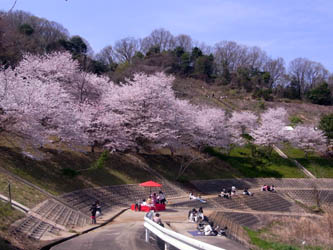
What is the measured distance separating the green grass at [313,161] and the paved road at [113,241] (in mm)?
38301

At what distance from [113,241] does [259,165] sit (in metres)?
35.7

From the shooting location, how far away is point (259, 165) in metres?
47.5

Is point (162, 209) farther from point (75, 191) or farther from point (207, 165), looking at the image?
point (207, 165)

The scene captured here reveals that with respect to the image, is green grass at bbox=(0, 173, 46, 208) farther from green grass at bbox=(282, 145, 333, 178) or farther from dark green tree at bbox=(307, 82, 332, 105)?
dark green tree at bbox=(307, 82, 332, 105)

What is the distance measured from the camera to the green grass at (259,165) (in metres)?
46.0

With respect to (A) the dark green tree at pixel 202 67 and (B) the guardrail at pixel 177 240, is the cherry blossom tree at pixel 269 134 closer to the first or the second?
(A) the dark green tree at pixel 202 67

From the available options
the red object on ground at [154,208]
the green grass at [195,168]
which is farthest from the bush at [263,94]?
the red object on ground at [154,208]

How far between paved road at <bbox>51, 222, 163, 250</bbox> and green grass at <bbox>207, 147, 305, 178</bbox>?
98.0ft

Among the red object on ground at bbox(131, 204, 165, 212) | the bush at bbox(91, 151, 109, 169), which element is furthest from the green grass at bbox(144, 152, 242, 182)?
the red object on ground at bbox(131, 204, 165, 212)

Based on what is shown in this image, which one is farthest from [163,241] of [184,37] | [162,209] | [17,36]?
[184,37]

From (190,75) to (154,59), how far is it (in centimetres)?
1575

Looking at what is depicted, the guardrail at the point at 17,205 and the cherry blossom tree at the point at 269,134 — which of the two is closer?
the guardrail at the point at 17,205

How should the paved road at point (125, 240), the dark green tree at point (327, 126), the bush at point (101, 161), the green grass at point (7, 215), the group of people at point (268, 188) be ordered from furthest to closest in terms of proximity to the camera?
the dark green tree at point (327, 126)
the group of people at point (268, 188)
the bush at point (101, 161)
the green grass at point (7, 215)
the paved road at point (125, 240)

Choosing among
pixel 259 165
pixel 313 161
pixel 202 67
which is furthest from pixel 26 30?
pixel 313 161
